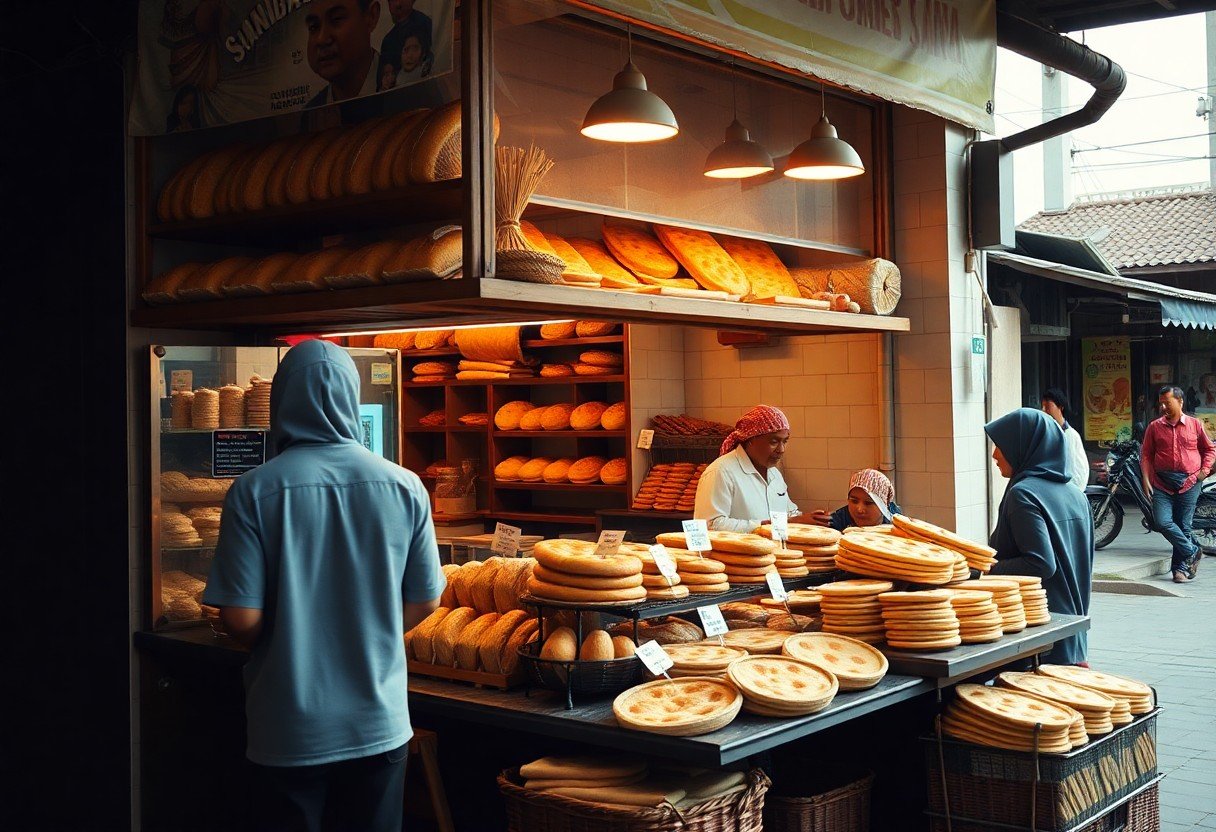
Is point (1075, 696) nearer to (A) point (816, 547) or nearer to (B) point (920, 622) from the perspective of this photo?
(B) point (920, 622)

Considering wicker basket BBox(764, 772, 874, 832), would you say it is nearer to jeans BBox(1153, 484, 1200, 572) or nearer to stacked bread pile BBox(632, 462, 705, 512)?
stacked bread pile BBox(632, 462, 705, 512)

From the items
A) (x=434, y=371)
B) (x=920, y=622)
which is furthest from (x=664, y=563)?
(x=434, y=371)

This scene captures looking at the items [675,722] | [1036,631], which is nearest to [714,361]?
[1036,631]

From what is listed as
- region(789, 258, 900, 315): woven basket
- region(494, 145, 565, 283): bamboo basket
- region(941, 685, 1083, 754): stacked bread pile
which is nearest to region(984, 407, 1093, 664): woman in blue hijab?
region(941, 685, 1083, 754): stacked bread pile

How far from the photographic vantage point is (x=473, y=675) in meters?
4.06

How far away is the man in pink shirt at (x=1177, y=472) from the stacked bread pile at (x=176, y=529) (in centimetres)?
1016

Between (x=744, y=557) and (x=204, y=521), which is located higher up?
(x=204, y=521)

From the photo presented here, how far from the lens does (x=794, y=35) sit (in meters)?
5.39

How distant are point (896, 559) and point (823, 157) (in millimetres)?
2242

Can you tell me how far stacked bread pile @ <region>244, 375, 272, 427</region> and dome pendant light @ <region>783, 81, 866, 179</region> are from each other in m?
2.76

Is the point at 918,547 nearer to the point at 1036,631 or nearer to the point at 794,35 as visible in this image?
the point at 1036,631

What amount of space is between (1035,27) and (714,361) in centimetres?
293

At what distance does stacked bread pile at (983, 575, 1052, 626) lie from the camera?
4867mm

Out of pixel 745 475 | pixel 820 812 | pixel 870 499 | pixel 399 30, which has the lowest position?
pixel 820 812
